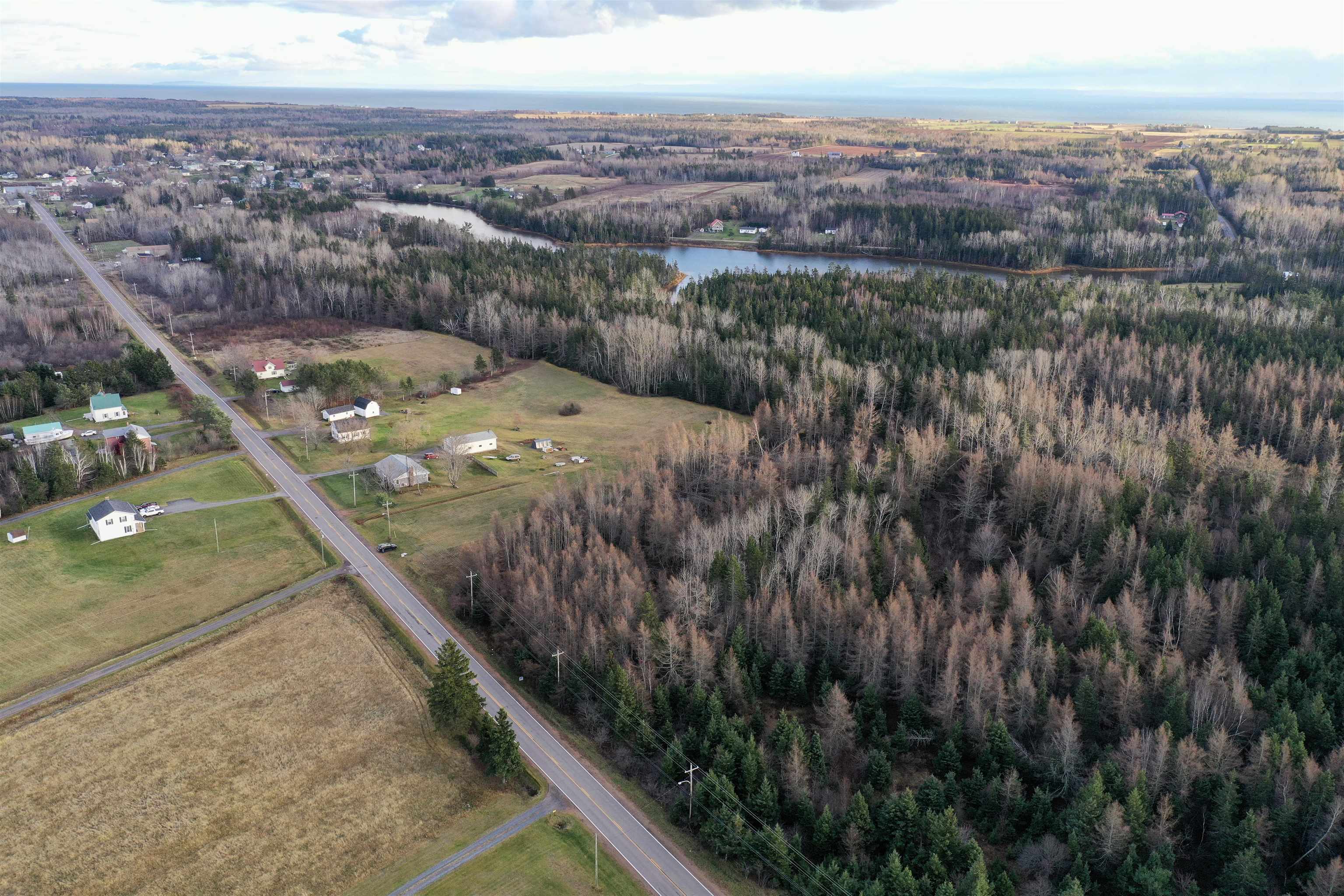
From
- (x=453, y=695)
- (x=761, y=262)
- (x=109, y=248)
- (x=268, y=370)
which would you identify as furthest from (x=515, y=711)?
(x=109, y=248)

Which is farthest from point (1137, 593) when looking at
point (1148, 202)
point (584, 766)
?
point (1148, 202)

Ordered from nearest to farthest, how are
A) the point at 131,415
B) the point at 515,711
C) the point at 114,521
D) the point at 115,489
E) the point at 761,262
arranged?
the point at 515,711
the point at 114,521
the point at 115,489
the point at 131,415
the point at 761,262

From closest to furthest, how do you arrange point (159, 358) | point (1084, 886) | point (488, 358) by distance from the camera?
point (1084, 886) < point (159, 358) < point (488, 358)

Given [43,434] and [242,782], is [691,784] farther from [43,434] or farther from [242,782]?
[43,434]

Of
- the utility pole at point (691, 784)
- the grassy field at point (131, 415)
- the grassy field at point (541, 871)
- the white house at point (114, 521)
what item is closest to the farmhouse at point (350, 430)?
the white house at point (114, 521)

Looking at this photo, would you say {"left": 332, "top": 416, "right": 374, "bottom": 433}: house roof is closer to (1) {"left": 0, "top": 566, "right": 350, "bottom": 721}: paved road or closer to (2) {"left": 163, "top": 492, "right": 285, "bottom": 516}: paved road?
(2) {"left": 163, "top": 492, "right": 285, "bottom": 516}: paved road

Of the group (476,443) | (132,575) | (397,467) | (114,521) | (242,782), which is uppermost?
(476,443)

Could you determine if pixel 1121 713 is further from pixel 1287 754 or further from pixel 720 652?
pixel 720 652

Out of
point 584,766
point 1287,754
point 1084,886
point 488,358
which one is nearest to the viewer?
point 1084,886
